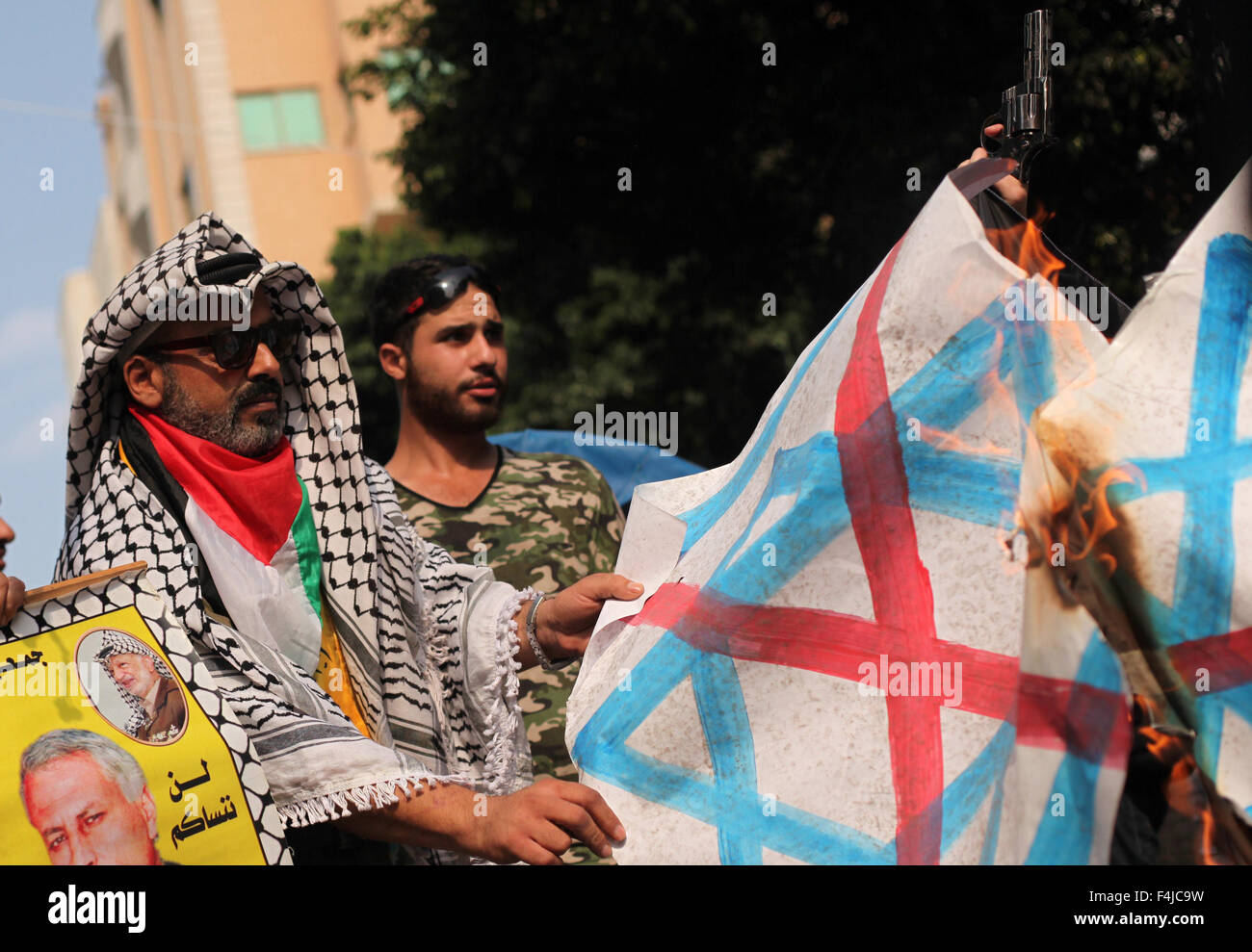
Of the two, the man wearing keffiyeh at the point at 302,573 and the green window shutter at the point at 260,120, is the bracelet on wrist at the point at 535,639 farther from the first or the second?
the green window shutter at the point at 260,120

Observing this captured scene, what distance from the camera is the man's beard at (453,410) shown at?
4273 millimetres

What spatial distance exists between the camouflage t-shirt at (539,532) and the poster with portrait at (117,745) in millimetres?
1342

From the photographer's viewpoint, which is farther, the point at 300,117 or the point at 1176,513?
the point at 300,117

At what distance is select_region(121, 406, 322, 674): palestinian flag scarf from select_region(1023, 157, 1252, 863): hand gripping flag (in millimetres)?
1520

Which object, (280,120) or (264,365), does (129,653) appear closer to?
(264,365)

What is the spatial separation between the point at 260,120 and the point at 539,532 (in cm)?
2235

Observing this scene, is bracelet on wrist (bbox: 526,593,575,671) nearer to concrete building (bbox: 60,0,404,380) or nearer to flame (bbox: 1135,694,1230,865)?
flame (bbox: 1135,694,1230,865)

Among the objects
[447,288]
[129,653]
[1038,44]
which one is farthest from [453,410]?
[1038,44]

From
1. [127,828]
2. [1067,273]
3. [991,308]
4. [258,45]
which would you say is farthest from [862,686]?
[258,45]

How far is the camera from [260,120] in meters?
24.4

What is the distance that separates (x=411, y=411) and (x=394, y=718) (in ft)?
5.38

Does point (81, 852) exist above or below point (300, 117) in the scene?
below

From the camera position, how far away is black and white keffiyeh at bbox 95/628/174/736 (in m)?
2.28

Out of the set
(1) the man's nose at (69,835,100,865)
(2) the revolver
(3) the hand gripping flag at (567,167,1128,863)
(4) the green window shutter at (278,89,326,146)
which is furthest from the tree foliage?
(4) the green window shutter at (278,89,326,146)
